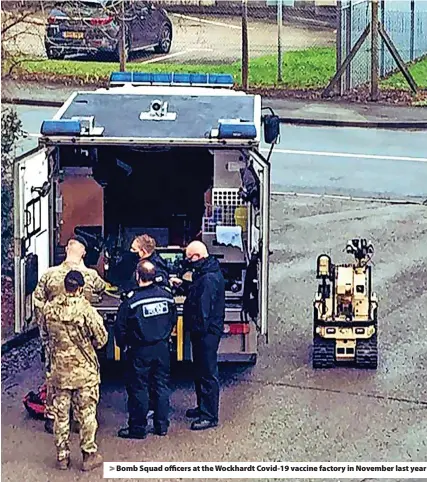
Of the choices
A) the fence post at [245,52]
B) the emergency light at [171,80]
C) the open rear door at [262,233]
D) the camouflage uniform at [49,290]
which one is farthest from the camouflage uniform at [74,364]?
the fence post at [245,52]

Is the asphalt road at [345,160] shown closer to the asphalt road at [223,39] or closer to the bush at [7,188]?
the asphalt road at [223,39]

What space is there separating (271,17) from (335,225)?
6230 mm

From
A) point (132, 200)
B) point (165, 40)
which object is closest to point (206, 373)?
point (132, 200)

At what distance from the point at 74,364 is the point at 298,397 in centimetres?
157

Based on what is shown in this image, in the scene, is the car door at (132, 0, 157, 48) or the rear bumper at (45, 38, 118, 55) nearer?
the rear bumper at (45, 38, 118, 55)

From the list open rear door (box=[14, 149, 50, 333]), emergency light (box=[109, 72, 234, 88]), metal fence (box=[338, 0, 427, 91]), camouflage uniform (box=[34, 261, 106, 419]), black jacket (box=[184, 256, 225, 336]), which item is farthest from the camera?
metal fence (box=[338, 0, 427, 91])

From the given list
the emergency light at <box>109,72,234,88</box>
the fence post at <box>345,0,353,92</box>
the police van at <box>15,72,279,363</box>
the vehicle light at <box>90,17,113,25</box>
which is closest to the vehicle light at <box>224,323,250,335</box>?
the police van at <box>15,72,279,363</box>

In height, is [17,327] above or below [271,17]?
below

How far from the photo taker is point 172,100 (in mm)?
8508

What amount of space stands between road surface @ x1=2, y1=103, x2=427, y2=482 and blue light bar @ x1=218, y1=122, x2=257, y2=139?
1.43 metres

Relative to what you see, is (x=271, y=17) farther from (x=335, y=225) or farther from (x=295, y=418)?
(x=295, y=418)

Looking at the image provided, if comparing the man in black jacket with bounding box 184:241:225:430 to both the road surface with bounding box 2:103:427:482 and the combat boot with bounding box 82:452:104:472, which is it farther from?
the combat boot with bounding box 82:452:104:472

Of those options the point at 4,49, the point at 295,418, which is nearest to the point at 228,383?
the point at 295,418

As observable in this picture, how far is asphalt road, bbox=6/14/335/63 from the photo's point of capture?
51.2 ft
